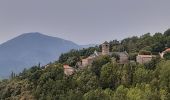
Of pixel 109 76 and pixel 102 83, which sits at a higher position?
pixel 109 76

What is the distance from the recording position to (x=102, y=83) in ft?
263

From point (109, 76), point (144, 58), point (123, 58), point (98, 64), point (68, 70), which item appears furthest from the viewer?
point (123, 58)

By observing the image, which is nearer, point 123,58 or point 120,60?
point 120,60

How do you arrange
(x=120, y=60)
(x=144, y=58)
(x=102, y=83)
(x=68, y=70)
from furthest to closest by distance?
1. (x=120, y=60)
2. (x=68, y=70)
3. (x=144, y=58)
4. (x=102, y=83)

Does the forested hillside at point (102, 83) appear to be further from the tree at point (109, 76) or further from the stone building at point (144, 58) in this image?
the stone building at point (144, 58)

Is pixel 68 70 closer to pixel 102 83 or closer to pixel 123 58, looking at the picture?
pixel 123 58

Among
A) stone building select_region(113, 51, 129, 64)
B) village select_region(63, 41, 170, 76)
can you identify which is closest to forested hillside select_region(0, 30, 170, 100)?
stone building select_region(113, 51, 129, 64)

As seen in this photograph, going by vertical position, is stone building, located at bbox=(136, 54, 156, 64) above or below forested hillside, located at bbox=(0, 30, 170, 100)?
above

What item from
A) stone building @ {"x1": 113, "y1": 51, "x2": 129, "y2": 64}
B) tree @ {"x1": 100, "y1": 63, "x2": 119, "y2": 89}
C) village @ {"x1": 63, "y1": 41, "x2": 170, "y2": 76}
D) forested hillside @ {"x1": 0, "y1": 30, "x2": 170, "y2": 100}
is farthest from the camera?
stone building @ {"x1": 113, "y1": 51, "x2": 129, "y2": 64}

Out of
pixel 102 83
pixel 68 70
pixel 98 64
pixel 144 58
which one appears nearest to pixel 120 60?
pixel 144 58

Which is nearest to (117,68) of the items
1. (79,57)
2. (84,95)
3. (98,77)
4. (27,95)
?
(98,77)

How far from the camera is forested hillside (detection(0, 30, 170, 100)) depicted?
69.4m

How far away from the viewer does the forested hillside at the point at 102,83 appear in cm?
6938

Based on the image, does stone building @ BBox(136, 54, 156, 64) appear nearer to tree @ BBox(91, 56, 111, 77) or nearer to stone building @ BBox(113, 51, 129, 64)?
stone building @ BBox(113, 51, 129, 64)
